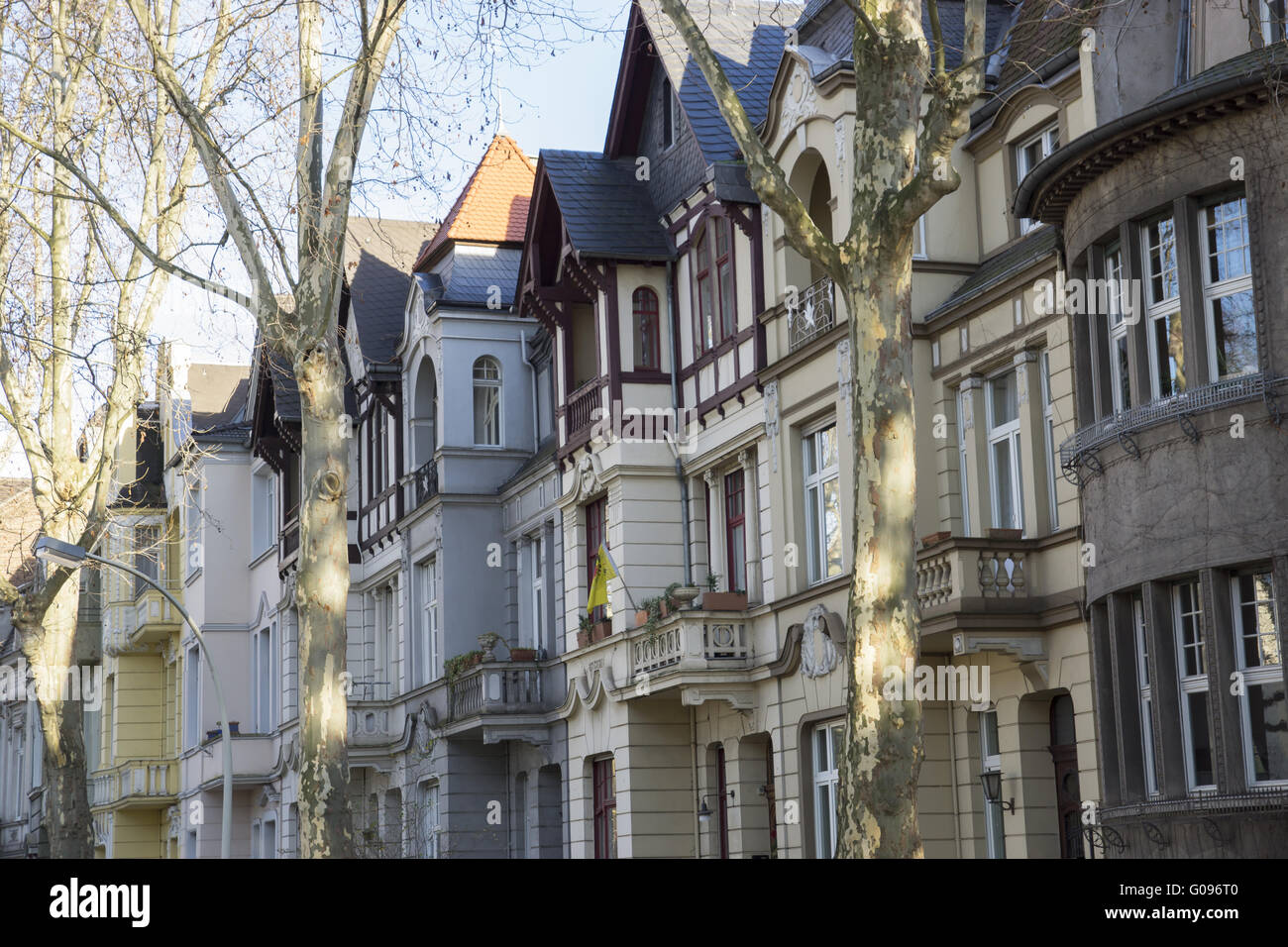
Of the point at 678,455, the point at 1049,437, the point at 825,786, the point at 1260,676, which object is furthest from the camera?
the point at 678,455

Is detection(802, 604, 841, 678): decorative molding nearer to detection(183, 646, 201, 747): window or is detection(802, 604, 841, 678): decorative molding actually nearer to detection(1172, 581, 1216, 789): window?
detection(1172, 581, 1216, 789): window

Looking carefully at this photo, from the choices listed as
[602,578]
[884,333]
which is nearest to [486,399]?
[602,578]

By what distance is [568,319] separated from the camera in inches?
1196

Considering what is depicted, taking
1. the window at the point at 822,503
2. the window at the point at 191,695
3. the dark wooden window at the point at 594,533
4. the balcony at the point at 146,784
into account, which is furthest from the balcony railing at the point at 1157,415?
the balcony at the point at 146,784

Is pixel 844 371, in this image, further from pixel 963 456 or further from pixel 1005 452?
pixel 1005 452

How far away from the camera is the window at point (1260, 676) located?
15.1 meters

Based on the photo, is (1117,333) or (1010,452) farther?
(1010,452)

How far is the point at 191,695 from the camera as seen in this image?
165 ft

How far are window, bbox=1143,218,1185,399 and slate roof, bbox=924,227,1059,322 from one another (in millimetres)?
1705

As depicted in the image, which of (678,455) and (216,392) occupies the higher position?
(216,392)

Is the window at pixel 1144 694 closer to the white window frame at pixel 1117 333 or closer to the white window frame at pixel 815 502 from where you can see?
the white window frame at pixel 1117 333

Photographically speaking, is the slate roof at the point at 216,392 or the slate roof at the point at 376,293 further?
the slate roof at the point at 216,392

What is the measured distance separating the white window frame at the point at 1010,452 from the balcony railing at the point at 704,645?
18.6 ft

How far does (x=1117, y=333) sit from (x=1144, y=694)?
11.8 ft
